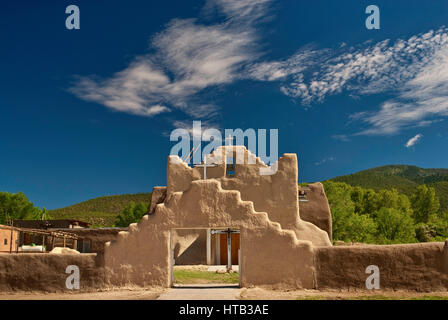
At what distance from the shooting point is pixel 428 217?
62.4m

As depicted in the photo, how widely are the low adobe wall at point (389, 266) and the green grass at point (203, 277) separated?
16.4 feet

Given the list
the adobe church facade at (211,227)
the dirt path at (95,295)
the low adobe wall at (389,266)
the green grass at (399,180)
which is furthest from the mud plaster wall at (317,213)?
the green grass at (399,180)

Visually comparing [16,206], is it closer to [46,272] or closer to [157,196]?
[157,196]

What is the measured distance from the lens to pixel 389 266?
1496 cm

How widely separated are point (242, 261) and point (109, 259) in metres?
4.90

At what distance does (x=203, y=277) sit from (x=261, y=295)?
Result: 7.08 meters

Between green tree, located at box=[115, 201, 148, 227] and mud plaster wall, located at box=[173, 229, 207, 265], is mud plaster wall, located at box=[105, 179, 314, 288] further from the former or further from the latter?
green tree, located at box=[115, 201, 148, 227]

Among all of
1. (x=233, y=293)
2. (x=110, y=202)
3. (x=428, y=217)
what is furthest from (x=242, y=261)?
(x=110, y=202)

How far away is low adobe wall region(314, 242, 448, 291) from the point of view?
578 inches

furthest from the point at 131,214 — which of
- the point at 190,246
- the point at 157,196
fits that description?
the point at 190,246

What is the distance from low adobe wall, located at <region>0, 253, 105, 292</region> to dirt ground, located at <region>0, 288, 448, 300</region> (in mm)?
285
